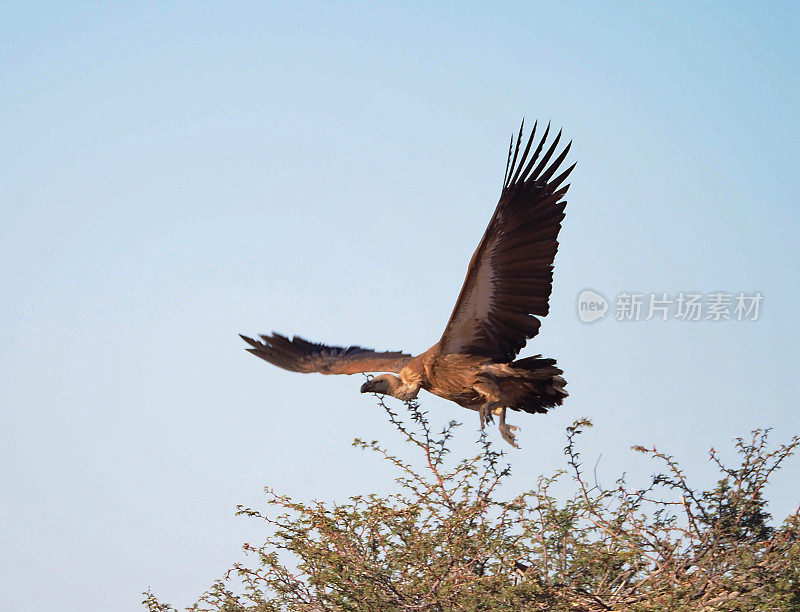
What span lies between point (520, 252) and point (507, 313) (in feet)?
1.88

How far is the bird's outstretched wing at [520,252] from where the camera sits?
8.06m

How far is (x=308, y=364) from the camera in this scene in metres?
11.0

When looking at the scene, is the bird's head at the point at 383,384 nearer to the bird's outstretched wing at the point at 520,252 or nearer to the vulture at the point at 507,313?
the vulture at the point at 507,313

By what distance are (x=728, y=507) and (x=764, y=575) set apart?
2.66 ft

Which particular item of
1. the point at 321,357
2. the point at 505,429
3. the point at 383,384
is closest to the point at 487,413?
the point at 505,429

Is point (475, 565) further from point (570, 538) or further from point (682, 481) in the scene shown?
point (682, 481)

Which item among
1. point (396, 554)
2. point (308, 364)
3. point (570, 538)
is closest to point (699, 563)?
point (570, 538)

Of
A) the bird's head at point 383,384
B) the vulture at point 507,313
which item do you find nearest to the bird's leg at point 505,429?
the vulture at point 507,313

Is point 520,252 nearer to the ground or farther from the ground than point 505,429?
farther from the ground

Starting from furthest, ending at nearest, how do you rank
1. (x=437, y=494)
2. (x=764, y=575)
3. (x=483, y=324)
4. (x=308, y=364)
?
1. (x=308, y=364)
2. (x=483, y=324)
3. (x=437, y=494)
4. (x=764, y=575)

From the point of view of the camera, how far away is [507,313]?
27.1 ft

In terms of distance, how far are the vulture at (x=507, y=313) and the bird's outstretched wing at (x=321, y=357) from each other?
1.34m

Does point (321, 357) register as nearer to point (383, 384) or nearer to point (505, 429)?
point (383, 384)

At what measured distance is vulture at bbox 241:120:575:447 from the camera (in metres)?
8.09
